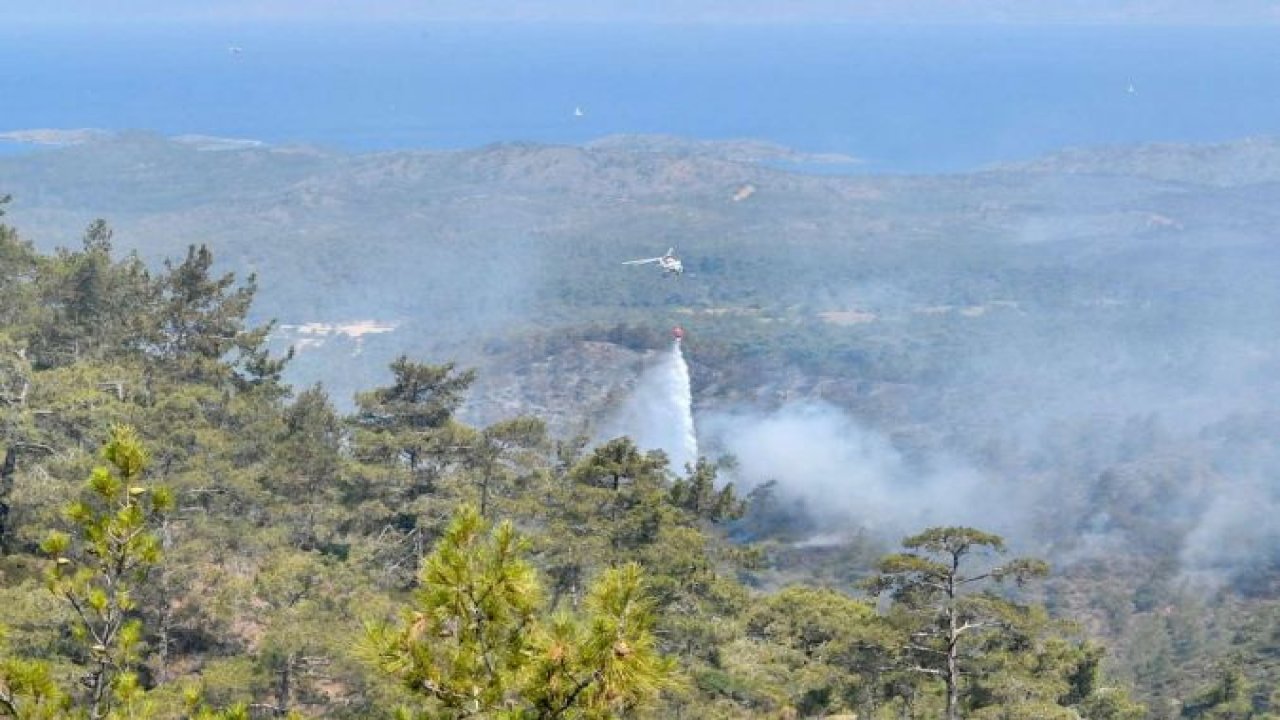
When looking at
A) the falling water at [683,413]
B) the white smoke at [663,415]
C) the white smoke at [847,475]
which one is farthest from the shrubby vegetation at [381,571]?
the white smoke at [663,415]

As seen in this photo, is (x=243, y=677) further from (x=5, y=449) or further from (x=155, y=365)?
(x=155, y=365)

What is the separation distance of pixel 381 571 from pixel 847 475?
5099cm

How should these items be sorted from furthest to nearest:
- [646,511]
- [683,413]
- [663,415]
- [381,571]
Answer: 1. [663,415]
2. [683,413]
3. [381,571]
4. [646,511]

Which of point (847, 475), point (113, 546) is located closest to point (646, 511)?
point (113, 546)

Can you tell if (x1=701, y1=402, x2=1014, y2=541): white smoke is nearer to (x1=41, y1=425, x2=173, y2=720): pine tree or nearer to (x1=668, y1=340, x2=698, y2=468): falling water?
(x1=668, y1=340, x2=698, y2=468): falling water

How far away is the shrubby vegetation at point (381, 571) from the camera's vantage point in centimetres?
949

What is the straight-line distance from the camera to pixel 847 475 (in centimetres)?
7800

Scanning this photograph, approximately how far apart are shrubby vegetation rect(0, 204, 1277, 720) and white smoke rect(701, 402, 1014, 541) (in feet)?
100.0

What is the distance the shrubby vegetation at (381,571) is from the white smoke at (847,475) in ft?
100.0

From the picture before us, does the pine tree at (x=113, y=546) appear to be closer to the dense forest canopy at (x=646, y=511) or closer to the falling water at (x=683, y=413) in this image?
the dense forest canopy at (x=646, y=511)

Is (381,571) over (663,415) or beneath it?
beneath

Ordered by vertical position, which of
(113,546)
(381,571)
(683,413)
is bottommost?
(381,571)

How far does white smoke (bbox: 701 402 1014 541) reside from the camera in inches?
2790

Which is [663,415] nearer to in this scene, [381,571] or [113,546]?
[381,571]
